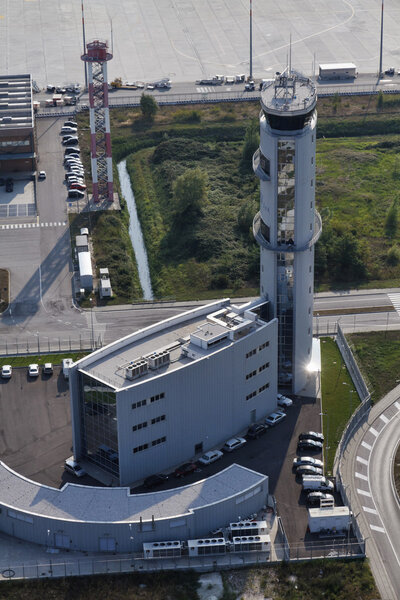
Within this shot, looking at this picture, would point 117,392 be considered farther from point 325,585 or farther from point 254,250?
point 254,250

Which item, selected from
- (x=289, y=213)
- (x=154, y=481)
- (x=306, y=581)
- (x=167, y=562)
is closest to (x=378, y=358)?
(x=289, y=213)

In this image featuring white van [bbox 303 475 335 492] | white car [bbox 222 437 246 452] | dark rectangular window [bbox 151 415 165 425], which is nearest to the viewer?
white van [bbox 303 475 335 492]

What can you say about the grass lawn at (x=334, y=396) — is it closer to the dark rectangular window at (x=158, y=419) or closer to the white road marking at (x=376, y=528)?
the white road marking at (x=376, y=528)

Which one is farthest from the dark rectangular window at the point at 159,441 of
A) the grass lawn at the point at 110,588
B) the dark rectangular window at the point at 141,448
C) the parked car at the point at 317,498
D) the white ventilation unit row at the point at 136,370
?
the parked car at the point at 317,498

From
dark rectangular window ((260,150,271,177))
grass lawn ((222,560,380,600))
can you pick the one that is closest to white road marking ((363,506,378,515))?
grass lawn ((222,560,380,600))

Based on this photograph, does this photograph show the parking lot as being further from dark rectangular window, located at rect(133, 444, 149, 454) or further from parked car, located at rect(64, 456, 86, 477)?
dark rectangular window, located at rect(133, 444, 149, 454)

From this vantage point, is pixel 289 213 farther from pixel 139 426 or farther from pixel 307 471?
pixel 139 426
